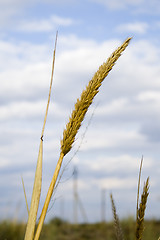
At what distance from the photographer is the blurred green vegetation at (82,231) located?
10.1 m

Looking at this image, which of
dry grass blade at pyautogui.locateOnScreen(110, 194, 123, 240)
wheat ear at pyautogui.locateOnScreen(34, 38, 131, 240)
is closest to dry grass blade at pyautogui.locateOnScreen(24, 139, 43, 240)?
wheat ear at pyautogui.locateOnScreen(34, 38, 131, 240)

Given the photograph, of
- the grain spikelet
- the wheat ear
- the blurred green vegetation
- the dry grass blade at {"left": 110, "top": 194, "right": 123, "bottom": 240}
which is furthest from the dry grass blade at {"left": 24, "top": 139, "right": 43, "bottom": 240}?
the blurred green vegetation

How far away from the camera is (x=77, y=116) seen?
206cm

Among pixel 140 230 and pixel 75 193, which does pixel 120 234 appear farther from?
pixel 75 193

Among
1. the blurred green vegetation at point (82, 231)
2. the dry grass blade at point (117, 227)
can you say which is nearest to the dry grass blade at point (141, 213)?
the dry grass blade at point (117, 227)

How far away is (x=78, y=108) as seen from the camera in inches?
81.3

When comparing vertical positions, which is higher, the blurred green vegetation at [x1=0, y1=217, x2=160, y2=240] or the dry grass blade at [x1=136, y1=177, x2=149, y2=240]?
the blurred green vegetation at [x1=0, y1=217, x2=160, y2=240]

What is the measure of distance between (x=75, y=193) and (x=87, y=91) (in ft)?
45.1

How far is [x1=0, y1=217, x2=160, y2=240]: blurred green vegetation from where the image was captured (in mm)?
10117

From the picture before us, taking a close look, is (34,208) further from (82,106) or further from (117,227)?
(82,106)

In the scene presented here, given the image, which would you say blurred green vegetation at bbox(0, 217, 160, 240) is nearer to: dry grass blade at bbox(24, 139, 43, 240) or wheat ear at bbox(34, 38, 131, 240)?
dry grass blade at bbox(24, 139, 43, 240)

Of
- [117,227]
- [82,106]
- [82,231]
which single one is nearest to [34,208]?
[117,227]

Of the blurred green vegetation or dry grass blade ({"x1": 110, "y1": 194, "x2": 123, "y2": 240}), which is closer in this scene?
dry grass blade ({"x1": 110, "y1": 194, "x2": 123, "y2": 240})

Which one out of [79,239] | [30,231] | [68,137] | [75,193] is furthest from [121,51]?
[75,193]
